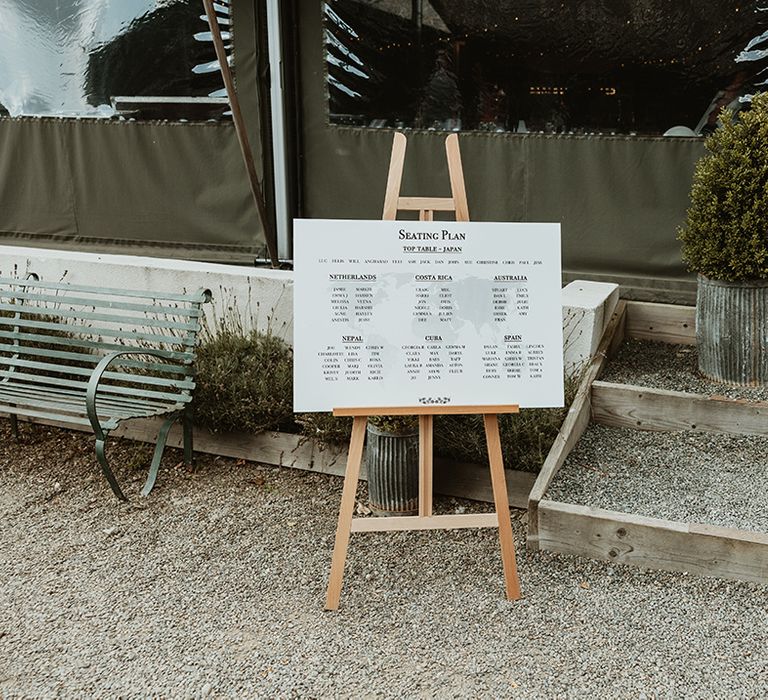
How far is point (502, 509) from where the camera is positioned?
3486 mm

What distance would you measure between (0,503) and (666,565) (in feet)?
10.8

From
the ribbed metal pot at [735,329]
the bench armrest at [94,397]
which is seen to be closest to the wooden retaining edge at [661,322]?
the ribbed metal pot at [735,329]

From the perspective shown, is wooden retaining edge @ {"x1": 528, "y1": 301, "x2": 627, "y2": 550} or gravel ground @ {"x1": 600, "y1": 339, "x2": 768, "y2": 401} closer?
wooden retaining edge @ {"x1": 528, "y1": 301, "x2": 627, "y2": 550}

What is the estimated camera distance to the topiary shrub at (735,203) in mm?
4359

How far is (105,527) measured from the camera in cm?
424

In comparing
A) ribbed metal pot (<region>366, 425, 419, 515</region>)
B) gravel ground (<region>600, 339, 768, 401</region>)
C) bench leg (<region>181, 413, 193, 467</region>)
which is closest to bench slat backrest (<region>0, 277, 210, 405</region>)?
bench leg (<region>181, 413, 193, 467</region>)

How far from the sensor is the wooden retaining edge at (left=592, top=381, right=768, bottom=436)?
4.40 m

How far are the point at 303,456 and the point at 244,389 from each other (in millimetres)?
490

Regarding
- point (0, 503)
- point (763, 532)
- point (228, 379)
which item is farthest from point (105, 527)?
point (763, 532)

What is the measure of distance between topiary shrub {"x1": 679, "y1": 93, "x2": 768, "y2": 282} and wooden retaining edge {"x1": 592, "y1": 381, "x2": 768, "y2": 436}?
660 mm

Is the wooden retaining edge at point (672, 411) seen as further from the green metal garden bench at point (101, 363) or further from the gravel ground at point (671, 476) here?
the green metal garden bench at point (101, 363)

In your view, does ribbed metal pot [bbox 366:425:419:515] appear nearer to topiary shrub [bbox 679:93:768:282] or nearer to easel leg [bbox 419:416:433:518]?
easel leg [bbox 419:416:433:518]

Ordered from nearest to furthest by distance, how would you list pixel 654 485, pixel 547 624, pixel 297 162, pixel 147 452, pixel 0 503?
pixel 547 624, pixel 654 485, pixel 0 503, pixel 147 452, pixel 297 162

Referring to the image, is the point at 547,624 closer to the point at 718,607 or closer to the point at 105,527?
the point at 718,607
